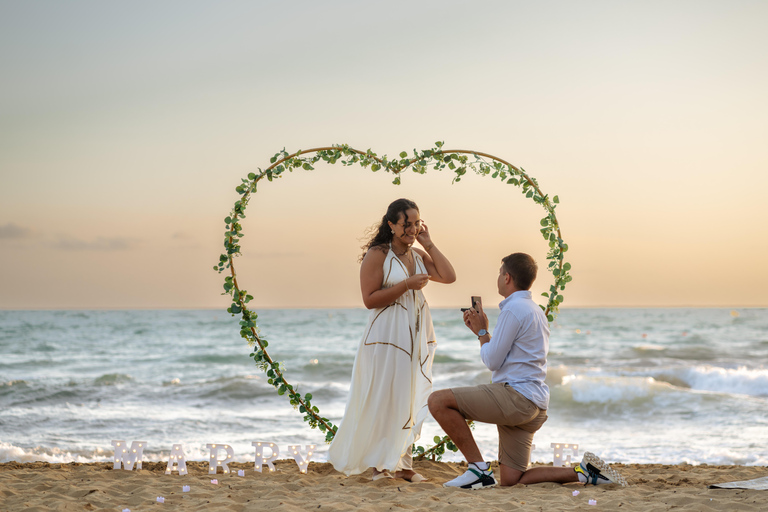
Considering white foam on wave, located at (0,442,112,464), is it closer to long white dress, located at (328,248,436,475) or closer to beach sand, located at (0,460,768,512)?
beach sand, located at (0,460,768,512)

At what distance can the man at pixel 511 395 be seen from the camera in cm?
453

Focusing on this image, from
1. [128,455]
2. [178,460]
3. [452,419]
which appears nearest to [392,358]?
[452,419]

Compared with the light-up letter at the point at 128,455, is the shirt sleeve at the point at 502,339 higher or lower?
higher

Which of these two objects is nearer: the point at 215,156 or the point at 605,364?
the point at 215,156

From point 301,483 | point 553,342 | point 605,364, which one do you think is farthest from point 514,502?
point 553,342

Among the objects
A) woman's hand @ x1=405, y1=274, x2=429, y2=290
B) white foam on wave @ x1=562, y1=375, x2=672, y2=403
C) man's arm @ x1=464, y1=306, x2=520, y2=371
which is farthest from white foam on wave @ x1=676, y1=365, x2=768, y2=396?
woman's hand @ x1=405, y1=274, x2=429, y2=290

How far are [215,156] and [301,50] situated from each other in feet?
7.77

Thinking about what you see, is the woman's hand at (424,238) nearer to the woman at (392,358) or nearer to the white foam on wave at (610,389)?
the woman at (392,358)

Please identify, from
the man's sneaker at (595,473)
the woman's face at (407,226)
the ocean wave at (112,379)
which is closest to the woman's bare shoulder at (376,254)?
the woman's face at (407,226)

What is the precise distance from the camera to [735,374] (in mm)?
17172

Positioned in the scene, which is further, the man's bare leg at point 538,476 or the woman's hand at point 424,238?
the woman's hand at point 424,238

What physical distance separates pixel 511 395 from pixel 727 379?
14.7 metres

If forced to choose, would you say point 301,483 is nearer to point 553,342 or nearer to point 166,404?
point 166,404

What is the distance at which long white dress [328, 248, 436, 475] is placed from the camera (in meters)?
5.00
